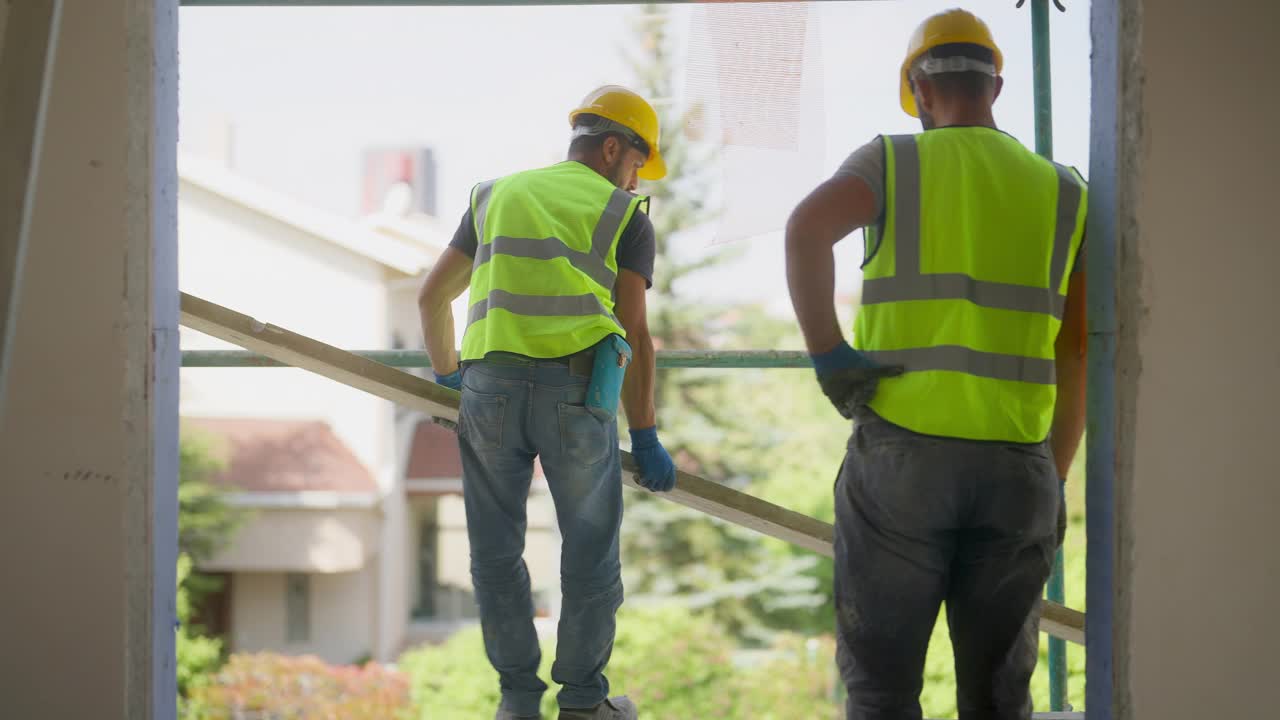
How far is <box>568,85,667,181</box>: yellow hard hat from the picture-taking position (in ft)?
10.0

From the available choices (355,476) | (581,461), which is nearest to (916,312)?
(581,461)

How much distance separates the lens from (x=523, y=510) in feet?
9.45

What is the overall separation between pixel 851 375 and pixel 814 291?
0.54ft

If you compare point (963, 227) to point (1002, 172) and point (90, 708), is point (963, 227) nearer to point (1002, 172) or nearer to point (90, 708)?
point (1002, 172)

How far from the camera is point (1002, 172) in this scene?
7.12ft

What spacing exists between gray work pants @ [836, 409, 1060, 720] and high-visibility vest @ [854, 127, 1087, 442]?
6cm

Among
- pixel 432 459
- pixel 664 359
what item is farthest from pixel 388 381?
pixel 432 459

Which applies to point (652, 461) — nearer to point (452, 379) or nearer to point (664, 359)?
point (664, 359)

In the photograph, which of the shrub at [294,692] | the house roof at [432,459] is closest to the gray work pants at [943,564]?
the shrub at [294,692]

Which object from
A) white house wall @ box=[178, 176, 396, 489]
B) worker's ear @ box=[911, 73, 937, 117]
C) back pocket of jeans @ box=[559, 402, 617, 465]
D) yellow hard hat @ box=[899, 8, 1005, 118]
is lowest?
back pocket of jeans @ box=[559, 402, 617, 465]

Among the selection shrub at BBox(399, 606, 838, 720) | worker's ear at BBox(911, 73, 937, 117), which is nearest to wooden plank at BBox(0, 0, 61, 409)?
worker's ear at BBox(911, 73, 937, 117)

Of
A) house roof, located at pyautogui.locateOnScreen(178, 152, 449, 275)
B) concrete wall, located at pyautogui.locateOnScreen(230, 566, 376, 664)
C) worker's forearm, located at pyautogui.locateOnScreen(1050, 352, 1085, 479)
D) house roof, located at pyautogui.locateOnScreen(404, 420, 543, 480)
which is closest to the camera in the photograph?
worker's forearm, located at pyautogui.locateOnScreen(1050, 352, 1085, 479)

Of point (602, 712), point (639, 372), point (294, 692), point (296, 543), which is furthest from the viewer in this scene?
point (296, 543)

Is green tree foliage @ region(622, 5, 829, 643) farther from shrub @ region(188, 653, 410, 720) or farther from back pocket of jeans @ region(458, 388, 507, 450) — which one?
back pocket of jeans @ region(458, 388, 507, 450)
